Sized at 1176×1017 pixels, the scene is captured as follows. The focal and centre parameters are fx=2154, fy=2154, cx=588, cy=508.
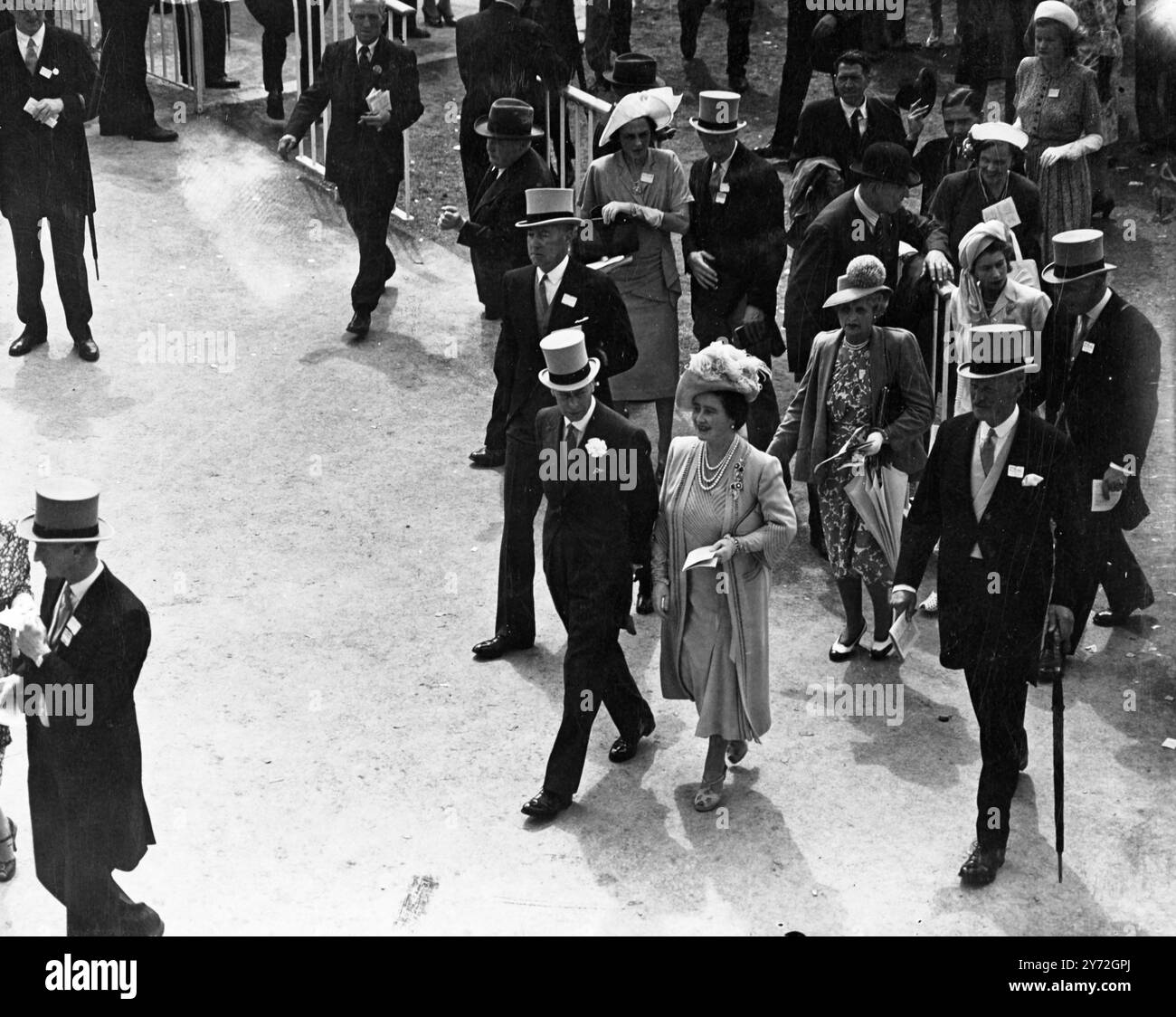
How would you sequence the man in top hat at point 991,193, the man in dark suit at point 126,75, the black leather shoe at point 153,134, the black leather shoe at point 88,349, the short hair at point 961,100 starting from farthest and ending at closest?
the black leather shoe at point 153,134, the man in dark suit at point 126,75, the black leather shoe at point 88,349, the short hair at point 961,100, the man in top hat at point 991,193

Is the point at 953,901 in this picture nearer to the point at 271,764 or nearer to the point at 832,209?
the point at 271,764

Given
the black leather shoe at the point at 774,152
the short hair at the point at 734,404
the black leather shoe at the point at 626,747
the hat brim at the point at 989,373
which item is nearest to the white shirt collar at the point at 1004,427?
the hat brim at the point at 989,373

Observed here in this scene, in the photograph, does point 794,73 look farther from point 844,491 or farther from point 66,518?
point 66,518

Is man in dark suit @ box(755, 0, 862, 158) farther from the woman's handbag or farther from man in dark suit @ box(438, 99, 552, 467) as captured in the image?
the woman's handbag

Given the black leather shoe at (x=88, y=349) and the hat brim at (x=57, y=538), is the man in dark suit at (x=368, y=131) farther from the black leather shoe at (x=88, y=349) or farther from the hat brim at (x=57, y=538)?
the hat brim at (x=57, y=538)

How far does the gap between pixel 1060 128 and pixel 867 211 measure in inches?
85.1

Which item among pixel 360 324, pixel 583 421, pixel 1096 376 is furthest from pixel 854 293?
pixel 360 324

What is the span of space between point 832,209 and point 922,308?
2.12ft

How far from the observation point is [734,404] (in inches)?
330

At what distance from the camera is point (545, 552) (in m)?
8.75

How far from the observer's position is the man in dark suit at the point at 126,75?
1509 centimetres

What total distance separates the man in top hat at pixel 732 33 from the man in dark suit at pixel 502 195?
15.7 ft
